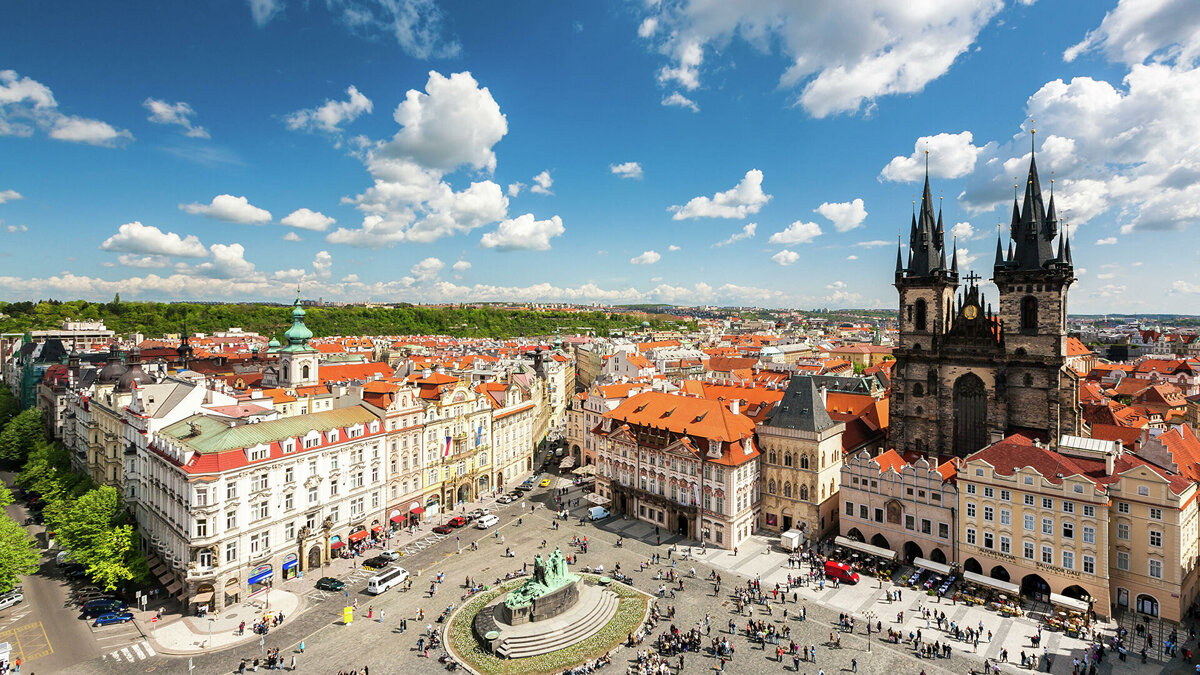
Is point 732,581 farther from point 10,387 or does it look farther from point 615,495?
point 10,387

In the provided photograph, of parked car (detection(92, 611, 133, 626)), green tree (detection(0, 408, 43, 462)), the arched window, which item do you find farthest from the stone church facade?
green tree (detection(0, 408, 43, 462))

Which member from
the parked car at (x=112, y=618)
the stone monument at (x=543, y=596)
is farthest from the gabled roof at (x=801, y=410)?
the parked car at (x=112, y=618)

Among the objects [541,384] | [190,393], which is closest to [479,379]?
[541,384]

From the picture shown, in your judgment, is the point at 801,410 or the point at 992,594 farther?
the point at 801,410

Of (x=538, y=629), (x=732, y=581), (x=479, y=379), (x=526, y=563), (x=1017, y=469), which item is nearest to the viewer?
(x=538, y=629)

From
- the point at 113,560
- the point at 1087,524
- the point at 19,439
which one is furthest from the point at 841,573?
the point at 19,439

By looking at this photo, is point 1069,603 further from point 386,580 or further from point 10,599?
point 10,599
